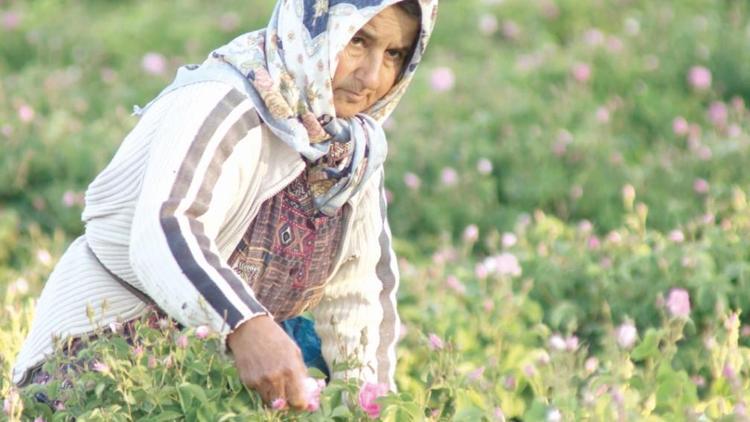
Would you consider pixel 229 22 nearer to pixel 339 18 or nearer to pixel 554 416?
pixel 339 18

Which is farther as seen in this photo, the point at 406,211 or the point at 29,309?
the point at 406,211

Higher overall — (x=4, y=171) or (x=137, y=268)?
(x=137, y=268)

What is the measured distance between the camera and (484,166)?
5656 mm

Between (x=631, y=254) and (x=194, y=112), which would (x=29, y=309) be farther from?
(x=631, y=254)

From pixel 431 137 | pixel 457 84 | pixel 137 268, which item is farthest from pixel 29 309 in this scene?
pixel 457 84

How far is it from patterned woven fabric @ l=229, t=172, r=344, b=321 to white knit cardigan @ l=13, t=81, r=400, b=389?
44 mm

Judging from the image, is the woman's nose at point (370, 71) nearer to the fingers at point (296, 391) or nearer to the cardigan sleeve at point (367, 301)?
the cardigan sleeve at point (367, 301)

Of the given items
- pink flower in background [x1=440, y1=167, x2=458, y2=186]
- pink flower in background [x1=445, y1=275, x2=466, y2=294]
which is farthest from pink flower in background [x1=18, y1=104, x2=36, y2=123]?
pink flower in background [x1=445, y1=275, x2=466, y2=294]

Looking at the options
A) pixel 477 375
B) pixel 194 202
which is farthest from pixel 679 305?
pixel 194 202

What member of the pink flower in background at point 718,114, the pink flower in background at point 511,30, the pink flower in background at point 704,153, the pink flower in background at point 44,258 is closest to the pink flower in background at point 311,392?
the pink flower in background at point 44,258

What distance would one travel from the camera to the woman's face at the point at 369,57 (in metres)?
2.91

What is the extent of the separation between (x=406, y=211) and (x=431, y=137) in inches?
24.9

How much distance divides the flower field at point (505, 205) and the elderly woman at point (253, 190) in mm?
82

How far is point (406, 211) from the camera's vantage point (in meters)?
5.70
